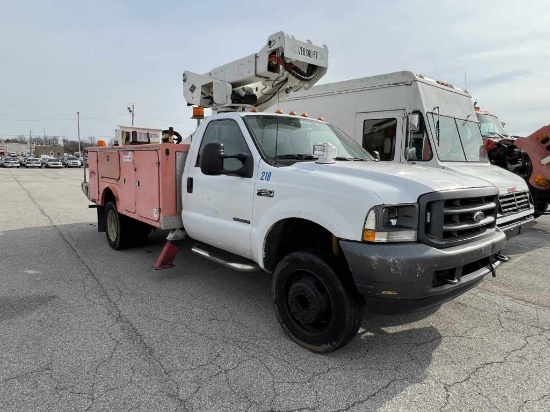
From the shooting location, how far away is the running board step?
3.98 meters

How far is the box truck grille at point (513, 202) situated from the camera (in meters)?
5.86

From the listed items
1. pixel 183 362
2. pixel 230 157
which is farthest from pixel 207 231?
pixel 183 362

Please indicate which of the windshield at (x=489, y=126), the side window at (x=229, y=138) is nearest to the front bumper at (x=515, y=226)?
the side window at (x=229, y=138)

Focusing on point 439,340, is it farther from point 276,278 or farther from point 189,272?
point 189,272

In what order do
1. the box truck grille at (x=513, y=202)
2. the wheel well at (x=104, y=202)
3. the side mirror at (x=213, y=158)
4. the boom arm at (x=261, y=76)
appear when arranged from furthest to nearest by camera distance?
the wheel well at (x=104, y=202) → the box truck grille at (x=513, y=202) → the boom arm at (x=261, y=76) → the side mirror at (x=213, y=158)

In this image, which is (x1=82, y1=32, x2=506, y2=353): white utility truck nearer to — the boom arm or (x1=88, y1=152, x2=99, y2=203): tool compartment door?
the boom arm

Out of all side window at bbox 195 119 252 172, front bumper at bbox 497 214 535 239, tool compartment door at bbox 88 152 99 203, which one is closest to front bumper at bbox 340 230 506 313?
side window at bbox 195 119 252 172

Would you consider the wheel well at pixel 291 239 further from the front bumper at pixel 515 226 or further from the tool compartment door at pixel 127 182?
the front bumper at pixel 515 226

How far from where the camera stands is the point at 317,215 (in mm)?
3180

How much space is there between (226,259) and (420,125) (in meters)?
4.56

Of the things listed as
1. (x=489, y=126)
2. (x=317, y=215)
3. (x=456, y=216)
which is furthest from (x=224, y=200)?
(x=489, y=126)

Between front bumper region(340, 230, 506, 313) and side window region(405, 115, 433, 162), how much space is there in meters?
4.27

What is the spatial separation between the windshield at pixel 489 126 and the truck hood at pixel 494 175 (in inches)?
124

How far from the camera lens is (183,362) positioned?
3109mm
